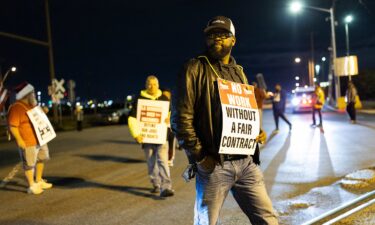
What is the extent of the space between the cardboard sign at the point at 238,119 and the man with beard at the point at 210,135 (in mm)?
43

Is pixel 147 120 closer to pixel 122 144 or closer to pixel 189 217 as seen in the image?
pixel 189 217

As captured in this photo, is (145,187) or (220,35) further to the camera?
(145,187)

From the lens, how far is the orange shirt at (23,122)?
284 inches

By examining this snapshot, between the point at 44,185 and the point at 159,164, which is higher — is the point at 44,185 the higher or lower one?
the lower one

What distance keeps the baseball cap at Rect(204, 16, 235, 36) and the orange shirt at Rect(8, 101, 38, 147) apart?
4.94 meters

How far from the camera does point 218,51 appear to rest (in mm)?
3260

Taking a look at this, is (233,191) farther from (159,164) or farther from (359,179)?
(359,179)

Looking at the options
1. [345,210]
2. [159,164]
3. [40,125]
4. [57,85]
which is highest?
[57,85]

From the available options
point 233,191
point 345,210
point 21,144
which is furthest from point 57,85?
point 233,191

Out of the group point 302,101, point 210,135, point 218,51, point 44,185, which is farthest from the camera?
Result: point 302,101

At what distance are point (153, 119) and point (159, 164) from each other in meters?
0.79

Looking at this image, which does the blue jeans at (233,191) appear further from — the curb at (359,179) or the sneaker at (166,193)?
the curb at (359,179)

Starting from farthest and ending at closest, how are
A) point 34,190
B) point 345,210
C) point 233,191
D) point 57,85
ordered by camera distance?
point 57,85 < point 34,190 < point 345,210 < point 233,191

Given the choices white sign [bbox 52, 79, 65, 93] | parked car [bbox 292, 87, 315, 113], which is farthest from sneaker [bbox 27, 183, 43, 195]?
parked car [bbox 292, 87, 315, 113]
